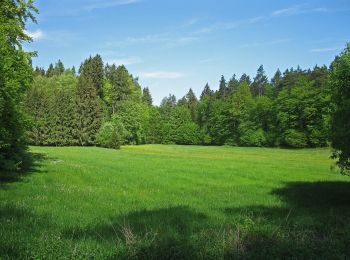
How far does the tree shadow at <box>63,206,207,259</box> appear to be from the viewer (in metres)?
7.43

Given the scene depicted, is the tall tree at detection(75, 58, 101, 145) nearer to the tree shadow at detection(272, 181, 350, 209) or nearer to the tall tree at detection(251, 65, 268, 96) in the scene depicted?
the tree shadow at detection(272, 181, 350, 209)

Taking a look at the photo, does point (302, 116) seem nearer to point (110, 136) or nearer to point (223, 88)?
point (110, 136)

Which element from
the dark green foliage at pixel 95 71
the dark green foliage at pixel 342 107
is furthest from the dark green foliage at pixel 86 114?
the dark green foliage at pixel 342 107

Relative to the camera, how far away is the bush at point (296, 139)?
8456 cm

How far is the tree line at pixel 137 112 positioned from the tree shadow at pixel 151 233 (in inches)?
318

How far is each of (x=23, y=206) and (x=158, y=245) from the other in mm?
A: 7843

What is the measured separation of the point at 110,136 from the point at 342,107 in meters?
60.1

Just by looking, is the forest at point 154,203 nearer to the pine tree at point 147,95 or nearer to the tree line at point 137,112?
the tree line at point 137,112

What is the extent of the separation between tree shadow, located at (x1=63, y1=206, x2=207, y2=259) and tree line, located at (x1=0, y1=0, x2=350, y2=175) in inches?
318

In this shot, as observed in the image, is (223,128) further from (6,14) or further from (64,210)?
(64,210)

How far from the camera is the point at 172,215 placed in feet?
46.8

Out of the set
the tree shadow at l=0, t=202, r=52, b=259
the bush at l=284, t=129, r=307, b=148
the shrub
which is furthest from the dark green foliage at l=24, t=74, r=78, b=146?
the tree shadow at l=0, t=202, r=52, b=259

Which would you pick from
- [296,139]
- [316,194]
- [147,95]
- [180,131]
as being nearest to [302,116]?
[296,139]

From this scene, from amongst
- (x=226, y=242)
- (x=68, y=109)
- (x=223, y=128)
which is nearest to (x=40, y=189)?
(x=226, y=242)
